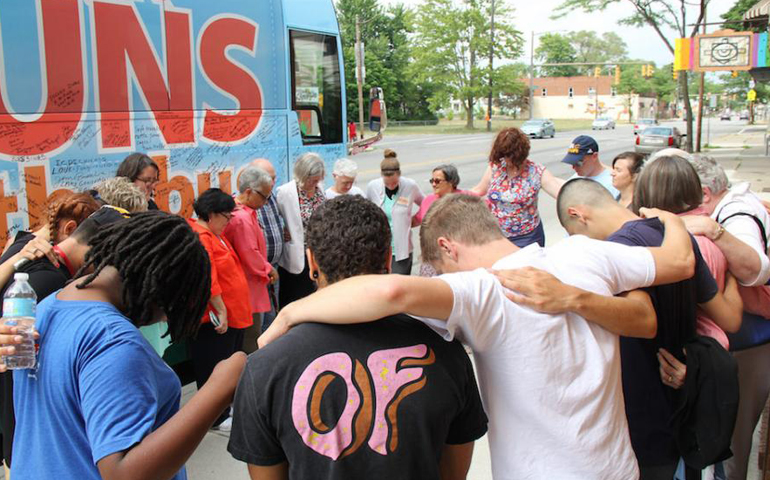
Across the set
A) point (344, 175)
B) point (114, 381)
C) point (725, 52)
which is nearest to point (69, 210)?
point (114, 381)

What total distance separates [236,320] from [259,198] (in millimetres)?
1124

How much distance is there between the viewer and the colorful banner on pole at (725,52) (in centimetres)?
2131

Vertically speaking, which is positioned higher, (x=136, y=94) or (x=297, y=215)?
(x=136, y=94)

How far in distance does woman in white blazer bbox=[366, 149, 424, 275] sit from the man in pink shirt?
1444 millimetres

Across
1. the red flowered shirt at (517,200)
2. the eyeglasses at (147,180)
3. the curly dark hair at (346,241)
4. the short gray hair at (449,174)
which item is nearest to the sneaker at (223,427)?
the eyeglasses at (147,180)

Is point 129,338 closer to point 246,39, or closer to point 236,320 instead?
point 236,320

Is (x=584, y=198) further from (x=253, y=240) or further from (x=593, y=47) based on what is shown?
(x=593, y=47)

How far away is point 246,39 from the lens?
→ 660cm

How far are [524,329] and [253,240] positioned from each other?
3.43 m

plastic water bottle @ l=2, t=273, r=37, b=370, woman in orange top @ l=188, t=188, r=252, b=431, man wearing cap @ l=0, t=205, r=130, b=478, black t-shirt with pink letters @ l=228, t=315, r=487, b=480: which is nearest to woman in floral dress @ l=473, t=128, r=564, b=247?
woman in orange top @ l=188, t=188, r=252, b=431

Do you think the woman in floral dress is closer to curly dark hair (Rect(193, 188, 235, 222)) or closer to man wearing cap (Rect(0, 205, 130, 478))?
curly dark hair (Rect(193, 188, 235, 222))

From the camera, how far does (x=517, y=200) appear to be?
5598 mm

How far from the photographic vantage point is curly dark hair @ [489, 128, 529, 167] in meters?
5.57

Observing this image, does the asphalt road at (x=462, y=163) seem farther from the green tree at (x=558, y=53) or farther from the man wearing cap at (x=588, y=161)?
the green tree at (x=558, y=53)
